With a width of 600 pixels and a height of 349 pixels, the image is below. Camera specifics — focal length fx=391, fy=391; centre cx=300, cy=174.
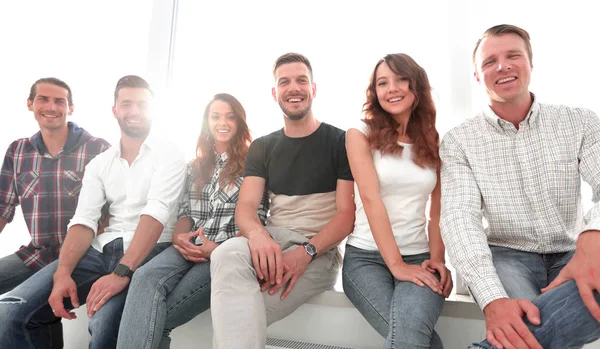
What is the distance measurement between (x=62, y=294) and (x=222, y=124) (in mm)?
1007

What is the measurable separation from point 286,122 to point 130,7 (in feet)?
5.18

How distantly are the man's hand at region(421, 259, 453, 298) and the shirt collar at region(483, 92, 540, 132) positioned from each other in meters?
0.55

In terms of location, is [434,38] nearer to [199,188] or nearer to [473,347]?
[199,188]

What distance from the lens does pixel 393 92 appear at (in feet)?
5.20

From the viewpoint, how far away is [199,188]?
74.1 inches

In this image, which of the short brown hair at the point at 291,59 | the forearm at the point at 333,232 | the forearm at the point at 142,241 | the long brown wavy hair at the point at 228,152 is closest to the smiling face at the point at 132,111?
the long brown wavy hair at the point at 228,152

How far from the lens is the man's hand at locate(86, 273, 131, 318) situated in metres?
1.51

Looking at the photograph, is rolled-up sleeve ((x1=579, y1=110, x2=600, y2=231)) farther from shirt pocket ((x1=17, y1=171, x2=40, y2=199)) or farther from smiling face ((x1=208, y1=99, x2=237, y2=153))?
shirt pocket ((x1=17, y1=171, x2=40, y2=199))

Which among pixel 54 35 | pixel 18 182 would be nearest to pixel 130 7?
pixel 54 35

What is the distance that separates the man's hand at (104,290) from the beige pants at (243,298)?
0.46 m

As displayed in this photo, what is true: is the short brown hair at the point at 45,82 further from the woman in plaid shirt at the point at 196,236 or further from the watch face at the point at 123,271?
the watch face at the point at 123,271

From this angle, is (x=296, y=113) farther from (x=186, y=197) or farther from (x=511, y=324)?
(x=511, y=324)

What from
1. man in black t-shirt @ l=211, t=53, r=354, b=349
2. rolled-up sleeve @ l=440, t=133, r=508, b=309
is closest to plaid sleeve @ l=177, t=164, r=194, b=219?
man in black t-shirt @ l=211, t=53, r=354, b=349

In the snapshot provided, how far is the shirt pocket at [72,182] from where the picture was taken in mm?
2020
